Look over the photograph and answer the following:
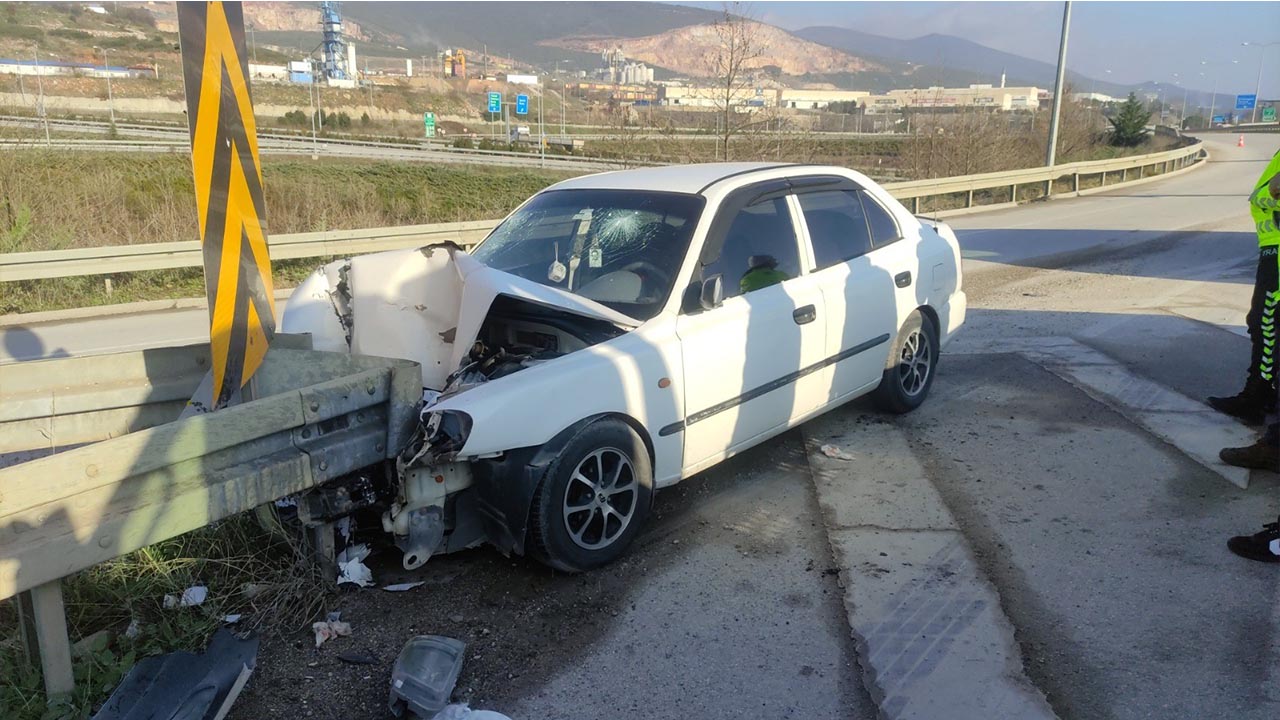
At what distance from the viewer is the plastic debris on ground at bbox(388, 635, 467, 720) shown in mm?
2984

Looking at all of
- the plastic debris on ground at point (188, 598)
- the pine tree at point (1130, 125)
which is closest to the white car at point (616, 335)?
the plastic debris on ground at point (188, 598)

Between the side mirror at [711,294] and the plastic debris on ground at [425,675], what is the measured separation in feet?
6.64

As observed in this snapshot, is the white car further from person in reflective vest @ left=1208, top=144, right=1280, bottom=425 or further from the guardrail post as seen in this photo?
person in reflective vest @ left=1208, top=144, right=1280, bottom=425

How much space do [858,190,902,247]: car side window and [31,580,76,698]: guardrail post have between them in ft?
15.8

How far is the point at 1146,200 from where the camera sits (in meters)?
21.5

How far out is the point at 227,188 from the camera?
11.5 feet

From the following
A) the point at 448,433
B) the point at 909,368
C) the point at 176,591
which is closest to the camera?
the point at 448,433

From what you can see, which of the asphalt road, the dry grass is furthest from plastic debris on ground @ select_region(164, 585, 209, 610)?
the asphalt road

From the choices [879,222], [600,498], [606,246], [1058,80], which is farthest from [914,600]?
[1058,80]

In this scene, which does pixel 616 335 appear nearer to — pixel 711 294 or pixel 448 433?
pixel 711 294

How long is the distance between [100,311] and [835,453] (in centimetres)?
1001

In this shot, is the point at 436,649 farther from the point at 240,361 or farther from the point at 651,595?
the point at 240,361

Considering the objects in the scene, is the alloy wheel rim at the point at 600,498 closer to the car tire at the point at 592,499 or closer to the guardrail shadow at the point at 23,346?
the car tire at the point at 592,499

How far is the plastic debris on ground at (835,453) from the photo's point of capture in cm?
545
